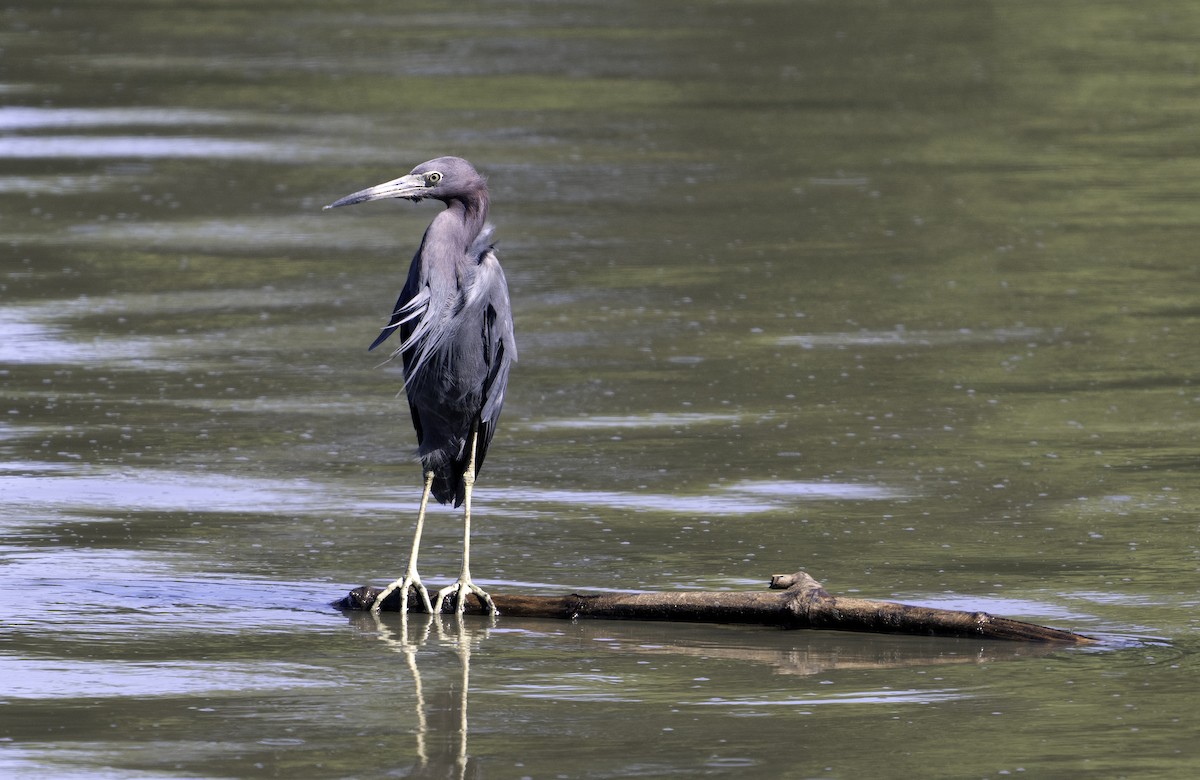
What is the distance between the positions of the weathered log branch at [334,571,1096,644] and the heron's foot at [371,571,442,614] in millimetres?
379

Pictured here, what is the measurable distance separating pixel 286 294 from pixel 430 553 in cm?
439

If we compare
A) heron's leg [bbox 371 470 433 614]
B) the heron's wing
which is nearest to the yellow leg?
heron's leg [bbox 371 470 433 614]

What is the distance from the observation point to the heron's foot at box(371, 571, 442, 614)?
22.3 ft

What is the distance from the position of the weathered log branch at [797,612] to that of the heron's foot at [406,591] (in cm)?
38

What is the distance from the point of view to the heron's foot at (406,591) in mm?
6793

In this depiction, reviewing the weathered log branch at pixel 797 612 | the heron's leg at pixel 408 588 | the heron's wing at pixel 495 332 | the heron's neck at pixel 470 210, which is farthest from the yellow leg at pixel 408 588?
the heron's neck at pixel 470 210

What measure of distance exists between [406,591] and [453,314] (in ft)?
3.03

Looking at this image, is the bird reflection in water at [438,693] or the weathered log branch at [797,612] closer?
the bird reflection in water at [438,693]

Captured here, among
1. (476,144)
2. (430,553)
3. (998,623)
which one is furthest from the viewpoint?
(476,144)

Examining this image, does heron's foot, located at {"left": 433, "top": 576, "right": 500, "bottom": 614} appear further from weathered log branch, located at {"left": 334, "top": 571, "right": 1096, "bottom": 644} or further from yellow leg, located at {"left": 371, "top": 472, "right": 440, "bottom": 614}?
weathered log branch, located at {"left": 334, "top": 571, "right": 1096, "bottom": 644}

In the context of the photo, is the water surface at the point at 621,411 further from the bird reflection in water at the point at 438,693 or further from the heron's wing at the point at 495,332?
the heron's wing at the point at 495,332

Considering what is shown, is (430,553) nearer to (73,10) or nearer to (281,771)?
(281,771)

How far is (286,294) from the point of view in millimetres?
11836

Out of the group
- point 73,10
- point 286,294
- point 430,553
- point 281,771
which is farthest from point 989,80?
point 281,771
